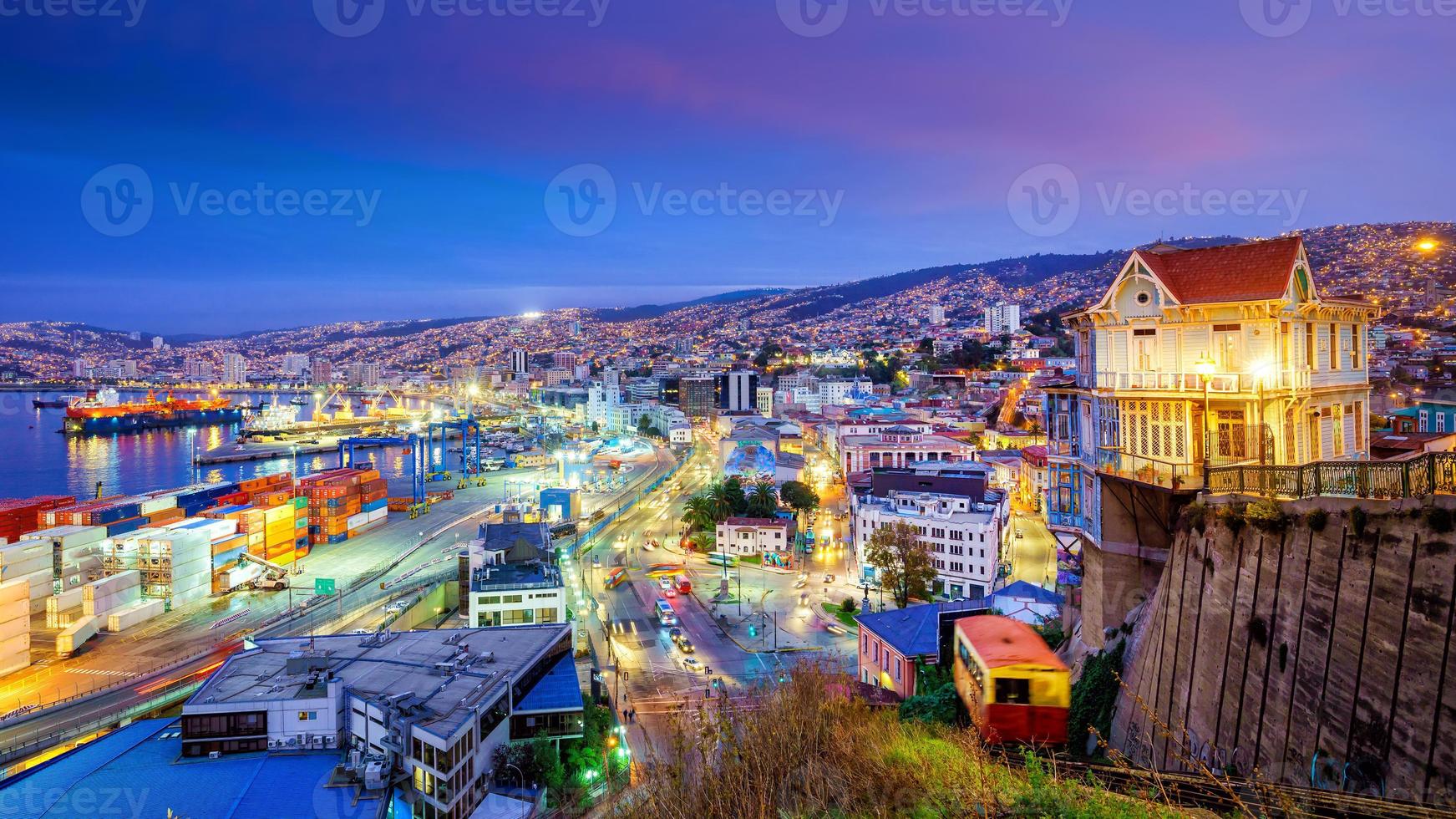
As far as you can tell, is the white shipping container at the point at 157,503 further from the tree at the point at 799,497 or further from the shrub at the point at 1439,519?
the shrub at the point at 1439,519

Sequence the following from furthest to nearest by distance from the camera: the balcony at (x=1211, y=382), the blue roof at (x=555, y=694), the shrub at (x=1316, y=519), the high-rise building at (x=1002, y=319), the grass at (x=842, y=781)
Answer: the high-rise building at (x=1002, y=319), the blue roof at (x=555, y=694), the balcony at (x=1211, y=382), the shrub at (x=1316, y=519), the grass at (x=842, y=781)

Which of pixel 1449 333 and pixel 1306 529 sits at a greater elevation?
pixel 1449 333

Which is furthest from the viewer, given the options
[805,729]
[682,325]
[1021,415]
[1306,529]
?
[682,325]

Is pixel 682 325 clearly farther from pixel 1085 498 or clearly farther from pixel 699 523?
pixel 1085 498

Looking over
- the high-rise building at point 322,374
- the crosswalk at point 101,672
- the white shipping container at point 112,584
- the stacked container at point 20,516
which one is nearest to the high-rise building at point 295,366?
the high-rise building at point 322,374

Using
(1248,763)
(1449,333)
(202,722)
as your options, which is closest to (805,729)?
(1248,763)

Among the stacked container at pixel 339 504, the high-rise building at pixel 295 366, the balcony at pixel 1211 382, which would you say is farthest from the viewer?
the high-rise building at pixel 295 366

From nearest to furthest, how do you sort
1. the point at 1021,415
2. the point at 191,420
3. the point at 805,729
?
the point at 805,729
the point at 1021,415
the point at 191,420
